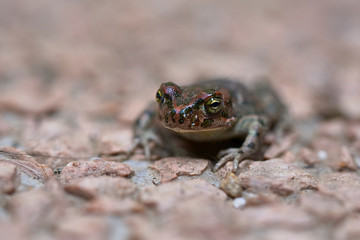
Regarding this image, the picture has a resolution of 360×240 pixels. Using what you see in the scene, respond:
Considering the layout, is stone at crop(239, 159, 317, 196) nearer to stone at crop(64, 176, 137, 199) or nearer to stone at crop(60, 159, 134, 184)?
stone at crop(64, 176, 137, 199)

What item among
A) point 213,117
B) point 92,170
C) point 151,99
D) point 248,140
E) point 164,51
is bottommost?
point 92,170

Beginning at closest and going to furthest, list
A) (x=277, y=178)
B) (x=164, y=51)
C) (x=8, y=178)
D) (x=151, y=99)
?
(x=8, y=178) → (x=277, y=178) → (x=151, y=99) → (x=164, y=51)

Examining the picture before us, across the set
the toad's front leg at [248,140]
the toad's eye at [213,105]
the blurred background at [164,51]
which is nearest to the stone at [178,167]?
the toad's front leg at [248,140]

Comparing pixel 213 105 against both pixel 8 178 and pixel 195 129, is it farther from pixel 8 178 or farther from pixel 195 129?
pixel 8 178

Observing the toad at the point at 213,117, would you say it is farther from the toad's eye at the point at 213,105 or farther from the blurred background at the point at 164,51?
the blurred background at the point at 164,51

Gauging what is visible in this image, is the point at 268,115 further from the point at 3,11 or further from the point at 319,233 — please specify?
the point at 3,11

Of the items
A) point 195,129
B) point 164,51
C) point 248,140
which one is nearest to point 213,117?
point 195,129

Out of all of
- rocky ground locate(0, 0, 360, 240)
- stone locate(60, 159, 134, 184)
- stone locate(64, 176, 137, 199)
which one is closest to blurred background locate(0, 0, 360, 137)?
rocky ground locate(0, 0, 360, 240)
